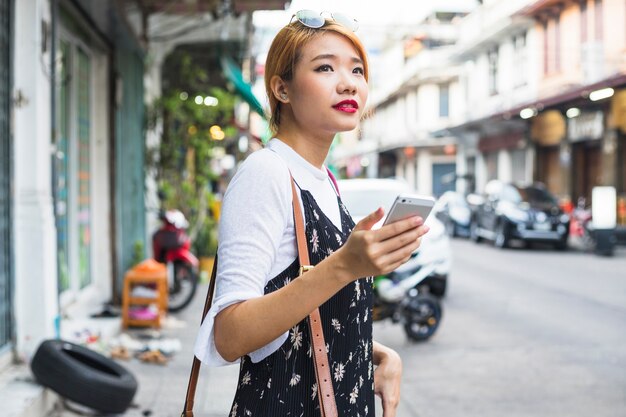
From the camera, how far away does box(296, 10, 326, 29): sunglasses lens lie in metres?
1.64

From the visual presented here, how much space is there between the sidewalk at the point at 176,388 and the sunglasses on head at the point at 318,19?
3.78 meters

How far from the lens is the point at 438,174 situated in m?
45.4

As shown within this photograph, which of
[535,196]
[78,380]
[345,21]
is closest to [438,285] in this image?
[78,380]

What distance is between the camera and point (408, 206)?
134 centimetres

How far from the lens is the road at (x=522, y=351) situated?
547 cm

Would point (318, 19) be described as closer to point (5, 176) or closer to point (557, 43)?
point (5, 176)

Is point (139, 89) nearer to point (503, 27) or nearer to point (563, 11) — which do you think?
point (563, 11)

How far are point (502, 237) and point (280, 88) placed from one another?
17.7 meters

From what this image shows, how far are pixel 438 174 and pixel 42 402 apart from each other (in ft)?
138

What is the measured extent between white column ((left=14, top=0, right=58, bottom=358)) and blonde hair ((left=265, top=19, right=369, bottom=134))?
3.66 meters

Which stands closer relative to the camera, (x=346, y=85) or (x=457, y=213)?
(x=346, y=85)

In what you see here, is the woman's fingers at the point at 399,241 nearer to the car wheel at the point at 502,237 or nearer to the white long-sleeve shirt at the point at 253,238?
the white long-sleeve shirt at the point at 253,238

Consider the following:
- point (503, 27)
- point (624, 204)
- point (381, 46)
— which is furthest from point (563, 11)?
point (381, 46)

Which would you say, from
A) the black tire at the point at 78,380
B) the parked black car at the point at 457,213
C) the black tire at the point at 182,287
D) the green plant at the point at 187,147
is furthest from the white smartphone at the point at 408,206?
the parked black car at the point at 457,213
